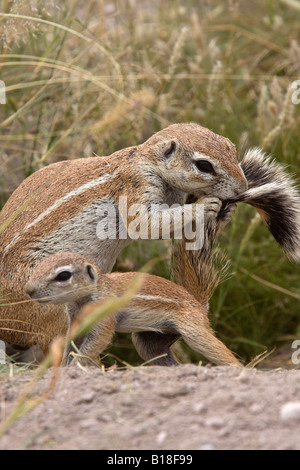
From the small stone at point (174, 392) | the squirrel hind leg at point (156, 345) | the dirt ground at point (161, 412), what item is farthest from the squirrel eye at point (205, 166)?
the small stone at point (174, 392)

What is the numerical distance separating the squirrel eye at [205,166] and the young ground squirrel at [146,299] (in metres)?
0.25

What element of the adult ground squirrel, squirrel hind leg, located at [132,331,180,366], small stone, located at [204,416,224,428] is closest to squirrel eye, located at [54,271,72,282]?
the adult ground squirrel

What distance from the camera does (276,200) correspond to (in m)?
4.30

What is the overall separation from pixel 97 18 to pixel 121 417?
5.59m

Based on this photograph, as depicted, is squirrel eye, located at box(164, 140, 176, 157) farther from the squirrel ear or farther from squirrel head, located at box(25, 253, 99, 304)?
squirrel head, located at box(25, 253, 99, 304)

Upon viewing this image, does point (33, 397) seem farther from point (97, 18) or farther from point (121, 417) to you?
point (97, 18)

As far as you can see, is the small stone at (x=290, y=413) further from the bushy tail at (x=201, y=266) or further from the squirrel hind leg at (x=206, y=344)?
the bushy tail at (x=201, y=266)

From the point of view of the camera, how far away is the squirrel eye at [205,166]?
4.18m

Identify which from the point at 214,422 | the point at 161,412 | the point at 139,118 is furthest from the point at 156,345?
the point at 139,118

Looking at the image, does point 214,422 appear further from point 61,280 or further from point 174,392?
point 61,280

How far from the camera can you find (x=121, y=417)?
9.03ft

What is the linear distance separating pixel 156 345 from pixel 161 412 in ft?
5.36

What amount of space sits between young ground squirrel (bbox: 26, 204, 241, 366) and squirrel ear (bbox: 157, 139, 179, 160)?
0.45 m
